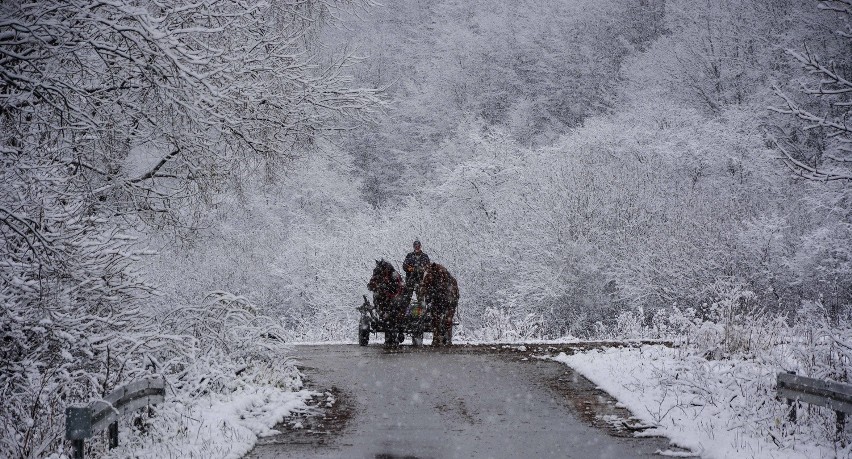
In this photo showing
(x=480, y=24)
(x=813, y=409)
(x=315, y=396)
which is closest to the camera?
(x=813, y=409)

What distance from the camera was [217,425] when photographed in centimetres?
896

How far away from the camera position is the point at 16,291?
7855mm

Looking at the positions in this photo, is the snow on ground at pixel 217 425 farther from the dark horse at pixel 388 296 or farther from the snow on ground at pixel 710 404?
the dark horse at pixel 388 296

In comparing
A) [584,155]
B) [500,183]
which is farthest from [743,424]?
[500,183]

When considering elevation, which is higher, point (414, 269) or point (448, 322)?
point (414, 269)

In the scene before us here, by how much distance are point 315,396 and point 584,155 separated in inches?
815

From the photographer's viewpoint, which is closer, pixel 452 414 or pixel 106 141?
pixel 106 141

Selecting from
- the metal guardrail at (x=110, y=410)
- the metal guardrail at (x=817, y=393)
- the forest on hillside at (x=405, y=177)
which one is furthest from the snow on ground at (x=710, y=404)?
the metal guardrail at (x=110, y=410)

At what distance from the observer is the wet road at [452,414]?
8.33m

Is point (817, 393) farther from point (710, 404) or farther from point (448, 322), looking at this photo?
point (448, 322)

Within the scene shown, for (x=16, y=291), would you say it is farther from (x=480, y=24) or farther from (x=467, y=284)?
(x=480, y=24)

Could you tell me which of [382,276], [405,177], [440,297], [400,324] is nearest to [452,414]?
[440,297]

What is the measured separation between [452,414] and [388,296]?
8961 mm

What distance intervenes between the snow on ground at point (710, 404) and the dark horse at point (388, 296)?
6005mm
